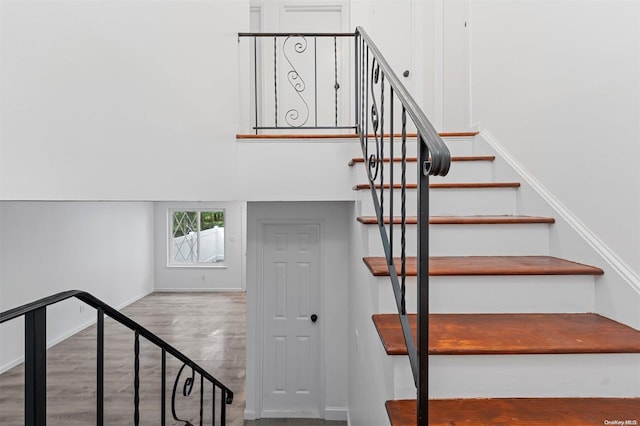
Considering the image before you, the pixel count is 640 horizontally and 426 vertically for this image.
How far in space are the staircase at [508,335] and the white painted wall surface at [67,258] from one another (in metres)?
5.11

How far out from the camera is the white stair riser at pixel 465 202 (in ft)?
7.10

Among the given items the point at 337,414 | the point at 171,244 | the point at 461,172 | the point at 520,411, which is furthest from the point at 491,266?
the point at 171,244

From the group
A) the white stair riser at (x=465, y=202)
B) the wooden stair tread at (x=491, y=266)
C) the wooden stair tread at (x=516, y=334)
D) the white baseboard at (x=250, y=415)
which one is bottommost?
the white baseboard at (x=250, y=415)

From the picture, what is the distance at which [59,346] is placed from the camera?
588cm

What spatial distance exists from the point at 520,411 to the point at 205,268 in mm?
9264

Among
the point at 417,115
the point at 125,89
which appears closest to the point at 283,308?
the point at 125,89

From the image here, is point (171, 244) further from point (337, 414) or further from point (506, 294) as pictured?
point (506, 294)

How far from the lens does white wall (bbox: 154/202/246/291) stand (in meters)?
9.71

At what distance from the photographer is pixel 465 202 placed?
2217 mm

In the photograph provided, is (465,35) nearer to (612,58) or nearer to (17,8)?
(612,58)

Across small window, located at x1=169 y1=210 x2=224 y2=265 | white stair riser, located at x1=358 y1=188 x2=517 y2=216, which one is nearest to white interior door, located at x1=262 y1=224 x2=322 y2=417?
white stair riser, located at x1=358 y1=188 x2=517 y2=216

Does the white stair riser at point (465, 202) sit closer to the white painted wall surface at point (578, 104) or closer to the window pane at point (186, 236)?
the white painted wall surface at point (578, 104)

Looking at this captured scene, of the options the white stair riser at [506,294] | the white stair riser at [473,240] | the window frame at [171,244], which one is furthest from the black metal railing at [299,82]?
the window frame at [171,244]

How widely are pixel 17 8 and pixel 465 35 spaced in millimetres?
3561
